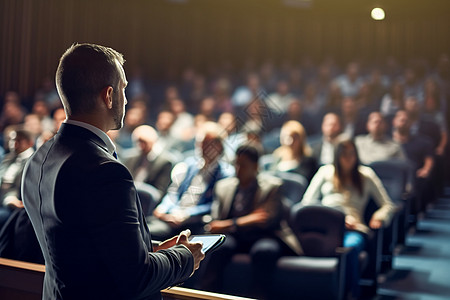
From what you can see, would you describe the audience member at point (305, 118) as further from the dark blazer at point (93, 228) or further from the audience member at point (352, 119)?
the dark blazer at point (93, 228)

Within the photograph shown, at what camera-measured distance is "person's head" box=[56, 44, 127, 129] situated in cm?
64

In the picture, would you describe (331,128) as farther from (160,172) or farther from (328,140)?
(160,172)

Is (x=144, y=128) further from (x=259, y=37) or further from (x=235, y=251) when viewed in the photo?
(x=259, y=37)

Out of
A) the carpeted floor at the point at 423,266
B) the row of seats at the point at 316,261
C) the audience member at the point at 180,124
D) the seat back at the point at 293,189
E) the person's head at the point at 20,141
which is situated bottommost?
the carpeted floor at the point at 423,266

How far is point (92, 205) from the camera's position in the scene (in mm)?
580

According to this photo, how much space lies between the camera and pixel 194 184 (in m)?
2.51

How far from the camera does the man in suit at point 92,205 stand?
1.90 feet

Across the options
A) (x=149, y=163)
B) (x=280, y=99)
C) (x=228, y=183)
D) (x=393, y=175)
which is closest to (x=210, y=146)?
(x=149, y=163)

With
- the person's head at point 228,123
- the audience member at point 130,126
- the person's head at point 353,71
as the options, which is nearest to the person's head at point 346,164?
the person's head at point 228,123

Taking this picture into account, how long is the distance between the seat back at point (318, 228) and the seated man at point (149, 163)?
3.09 ft

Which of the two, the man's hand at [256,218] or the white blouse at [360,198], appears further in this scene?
the white blouse at [360,198]

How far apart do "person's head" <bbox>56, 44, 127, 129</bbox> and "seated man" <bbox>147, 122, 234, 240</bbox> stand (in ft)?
5.21

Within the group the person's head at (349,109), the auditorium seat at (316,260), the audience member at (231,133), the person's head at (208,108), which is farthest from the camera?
the person's head at (208,108)

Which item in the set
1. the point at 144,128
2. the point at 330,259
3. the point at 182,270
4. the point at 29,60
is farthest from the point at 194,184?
the point at 29,60
